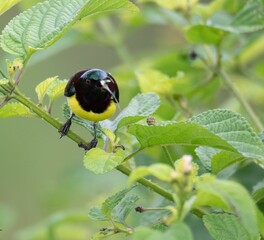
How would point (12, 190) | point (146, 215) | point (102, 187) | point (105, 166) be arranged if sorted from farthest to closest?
point (12, 190)
point (102, 187)
point (146, 215)
point (105, 166)

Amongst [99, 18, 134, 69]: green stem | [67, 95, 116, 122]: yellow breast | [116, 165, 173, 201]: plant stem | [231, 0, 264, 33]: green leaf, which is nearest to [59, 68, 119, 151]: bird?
[67, 95, 116, 122]: yellow breast

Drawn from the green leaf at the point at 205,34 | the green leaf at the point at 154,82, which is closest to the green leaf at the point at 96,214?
the green leaf at the point at 154,82

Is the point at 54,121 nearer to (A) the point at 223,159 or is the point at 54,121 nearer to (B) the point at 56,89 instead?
(B) the point at 56,89

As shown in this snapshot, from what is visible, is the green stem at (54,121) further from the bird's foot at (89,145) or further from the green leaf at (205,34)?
the green leaf at (205,34)

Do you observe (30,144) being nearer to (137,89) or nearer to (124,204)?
(137,89)

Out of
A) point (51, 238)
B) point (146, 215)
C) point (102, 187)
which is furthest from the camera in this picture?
point (102, 187)

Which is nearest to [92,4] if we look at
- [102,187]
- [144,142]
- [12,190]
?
[144,142]

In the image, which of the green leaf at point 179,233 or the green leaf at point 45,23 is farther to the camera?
the green leaf at point 45,23
